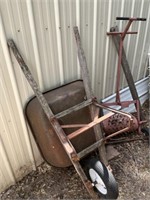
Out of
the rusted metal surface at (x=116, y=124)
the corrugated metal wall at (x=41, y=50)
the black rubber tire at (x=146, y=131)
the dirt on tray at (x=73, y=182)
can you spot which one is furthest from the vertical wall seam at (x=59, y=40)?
the black rubber tire at (x=146, y=131)

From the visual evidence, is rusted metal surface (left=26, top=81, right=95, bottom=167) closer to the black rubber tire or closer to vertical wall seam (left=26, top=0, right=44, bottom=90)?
vertical wall seam (left=26, top=0, right=44, bottom=90)

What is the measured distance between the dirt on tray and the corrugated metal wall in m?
0.09

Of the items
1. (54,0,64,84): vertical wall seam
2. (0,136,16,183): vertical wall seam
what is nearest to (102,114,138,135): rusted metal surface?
(54,0,64,84): vertical wall seam

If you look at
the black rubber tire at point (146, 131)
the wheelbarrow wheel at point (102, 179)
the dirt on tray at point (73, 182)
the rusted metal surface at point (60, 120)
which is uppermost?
the rusted metal surface at point (60, 120)

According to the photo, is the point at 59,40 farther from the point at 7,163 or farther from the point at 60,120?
the point at 7,163

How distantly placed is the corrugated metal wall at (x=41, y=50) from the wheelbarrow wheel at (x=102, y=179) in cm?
51

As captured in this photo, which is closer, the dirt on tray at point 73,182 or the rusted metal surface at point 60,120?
the rusted metal surface at point 60,120

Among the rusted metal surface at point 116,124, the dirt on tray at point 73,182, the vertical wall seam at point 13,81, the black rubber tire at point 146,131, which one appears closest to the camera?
the vertical wall seam at point 13,81

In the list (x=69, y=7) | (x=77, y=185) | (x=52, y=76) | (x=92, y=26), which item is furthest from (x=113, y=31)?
(x=77, y=185)

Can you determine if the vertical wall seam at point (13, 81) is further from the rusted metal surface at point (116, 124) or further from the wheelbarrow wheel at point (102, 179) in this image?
the rusted metal surface at point (116, 124)

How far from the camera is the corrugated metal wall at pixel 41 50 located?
3.63ft

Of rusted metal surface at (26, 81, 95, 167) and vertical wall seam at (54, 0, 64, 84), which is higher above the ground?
vertical wall seam at (54, 0, 64, 84)

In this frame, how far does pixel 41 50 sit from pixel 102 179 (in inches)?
37.2

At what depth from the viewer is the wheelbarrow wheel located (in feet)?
3.97
